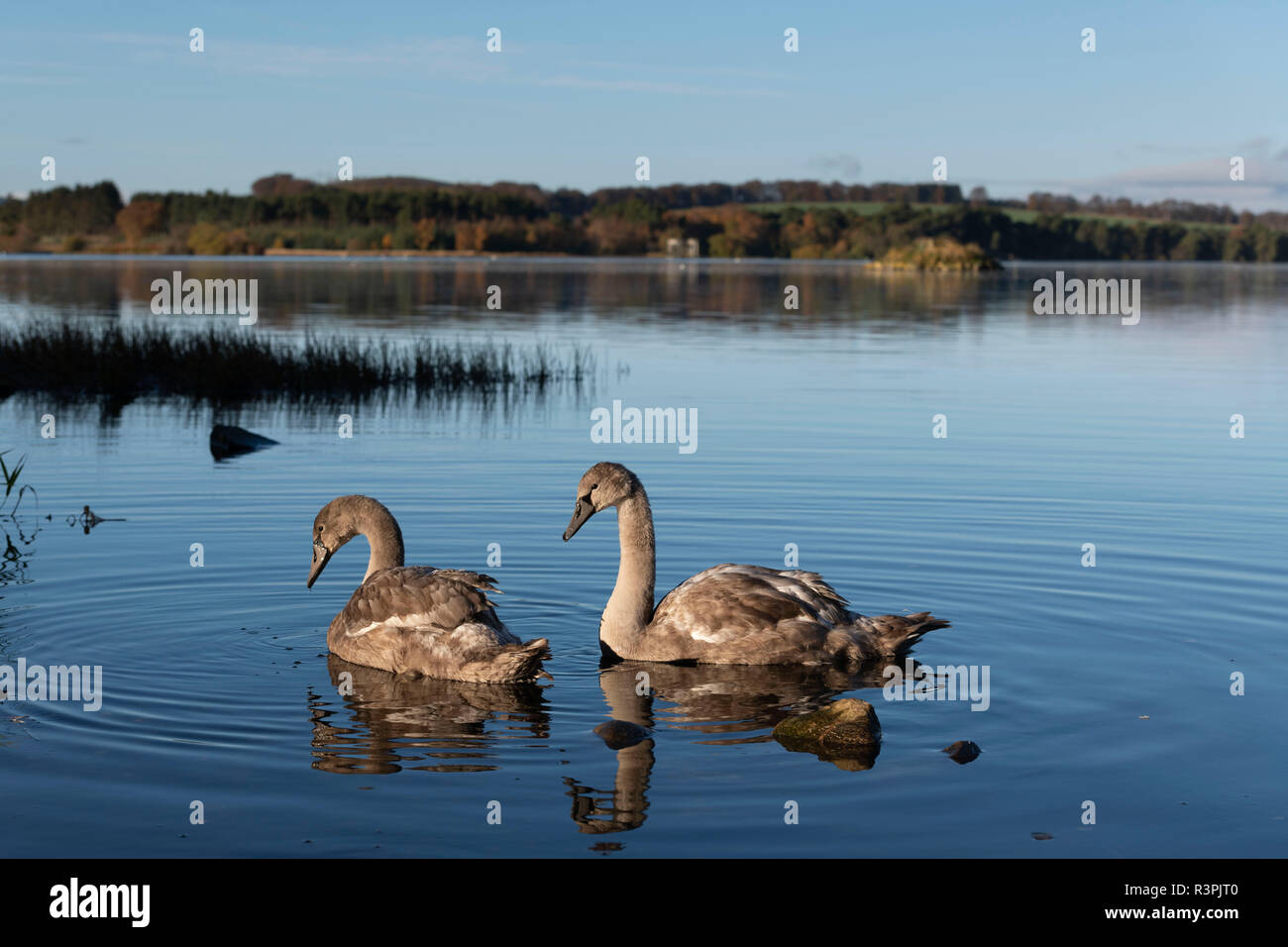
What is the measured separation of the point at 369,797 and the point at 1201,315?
6785 centimetres

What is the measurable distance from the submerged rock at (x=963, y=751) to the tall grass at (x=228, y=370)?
26.3 metres

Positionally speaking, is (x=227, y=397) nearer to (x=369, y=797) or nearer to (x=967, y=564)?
(x=967, y=564)

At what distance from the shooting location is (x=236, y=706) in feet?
36.0

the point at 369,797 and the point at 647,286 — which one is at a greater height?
the point at 647,286

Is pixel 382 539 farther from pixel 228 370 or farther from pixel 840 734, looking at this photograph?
Result: pixel 228 370

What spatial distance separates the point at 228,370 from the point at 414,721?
86.1 ft

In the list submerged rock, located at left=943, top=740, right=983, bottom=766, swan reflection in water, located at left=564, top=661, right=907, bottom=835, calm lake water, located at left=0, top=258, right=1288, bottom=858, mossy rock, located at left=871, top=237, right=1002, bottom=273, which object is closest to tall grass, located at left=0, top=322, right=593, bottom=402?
calm lake water, located at left=0, top=258, right=1288, bottom=858

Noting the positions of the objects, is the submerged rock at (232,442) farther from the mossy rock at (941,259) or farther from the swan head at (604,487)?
the mossy rock at (941,259)

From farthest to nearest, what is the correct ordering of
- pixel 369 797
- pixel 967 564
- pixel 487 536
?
pixel 487 536 < pixel 967 564 < pixel 369 797

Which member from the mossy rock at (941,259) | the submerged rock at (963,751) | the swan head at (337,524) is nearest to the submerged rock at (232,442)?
the swan head at (337,524)
